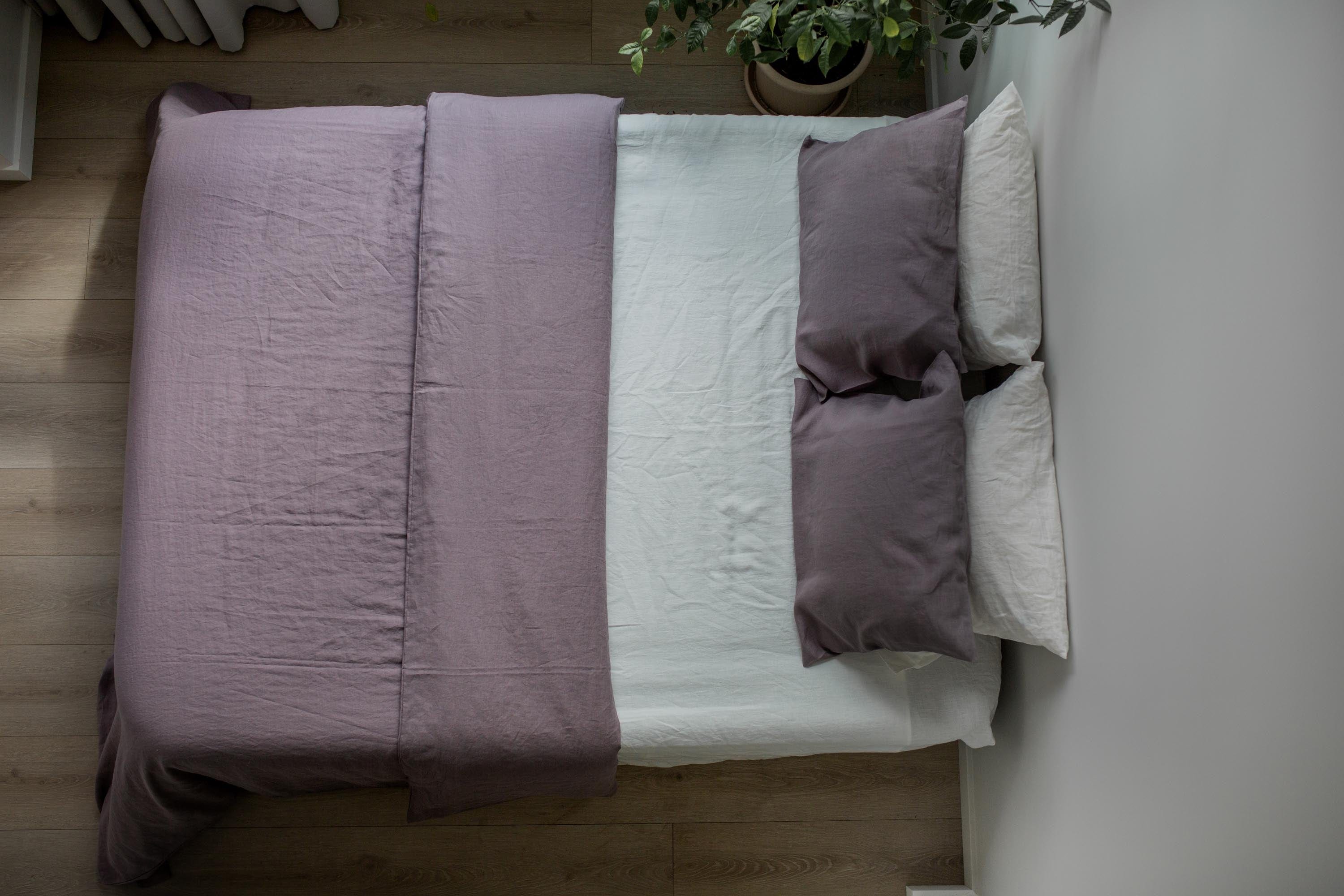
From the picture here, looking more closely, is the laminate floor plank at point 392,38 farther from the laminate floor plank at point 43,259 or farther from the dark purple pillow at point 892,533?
the dark purple pillow at point 892,533

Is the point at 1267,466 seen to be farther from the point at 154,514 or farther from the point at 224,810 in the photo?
the point at 224,810

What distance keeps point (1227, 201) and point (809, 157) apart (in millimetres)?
810

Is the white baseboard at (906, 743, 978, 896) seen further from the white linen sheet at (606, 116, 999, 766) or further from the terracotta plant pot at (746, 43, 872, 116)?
the terracotta plant pot at (746, 43, 872, 116)

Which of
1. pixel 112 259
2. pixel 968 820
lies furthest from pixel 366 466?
pixel 968 820

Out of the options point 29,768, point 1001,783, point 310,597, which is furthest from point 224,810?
point 1001,783

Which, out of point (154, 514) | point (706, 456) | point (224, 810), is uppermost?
point (706, 456)

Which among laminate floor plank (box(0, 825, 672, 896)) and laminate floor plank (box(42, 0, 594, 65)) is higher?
laminate floor plank (box(42, 0, 594, 65))

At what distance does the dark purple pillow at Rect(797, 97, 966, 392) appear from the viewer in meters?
1.51

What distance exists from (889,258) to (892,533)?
1.57 ft

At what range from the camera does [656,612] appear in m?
1.57

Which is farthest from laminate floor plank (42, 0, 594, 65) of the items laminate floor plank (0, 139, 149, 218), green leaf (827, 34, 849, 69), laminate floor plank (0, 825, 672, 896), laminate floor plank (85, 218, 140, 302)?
laminate floor plank (0, 825, 672, 896)

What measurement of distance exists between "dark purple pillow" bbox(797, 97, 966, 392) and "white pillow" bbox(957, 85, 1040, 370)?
4 centimetres

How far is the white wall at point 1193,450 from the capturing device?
3.03 feet

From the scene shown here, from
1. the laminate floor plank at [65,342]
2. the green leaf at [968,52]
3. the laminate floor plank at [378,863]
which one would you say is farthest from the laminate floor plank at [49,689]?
the green leaf at [968,52]
